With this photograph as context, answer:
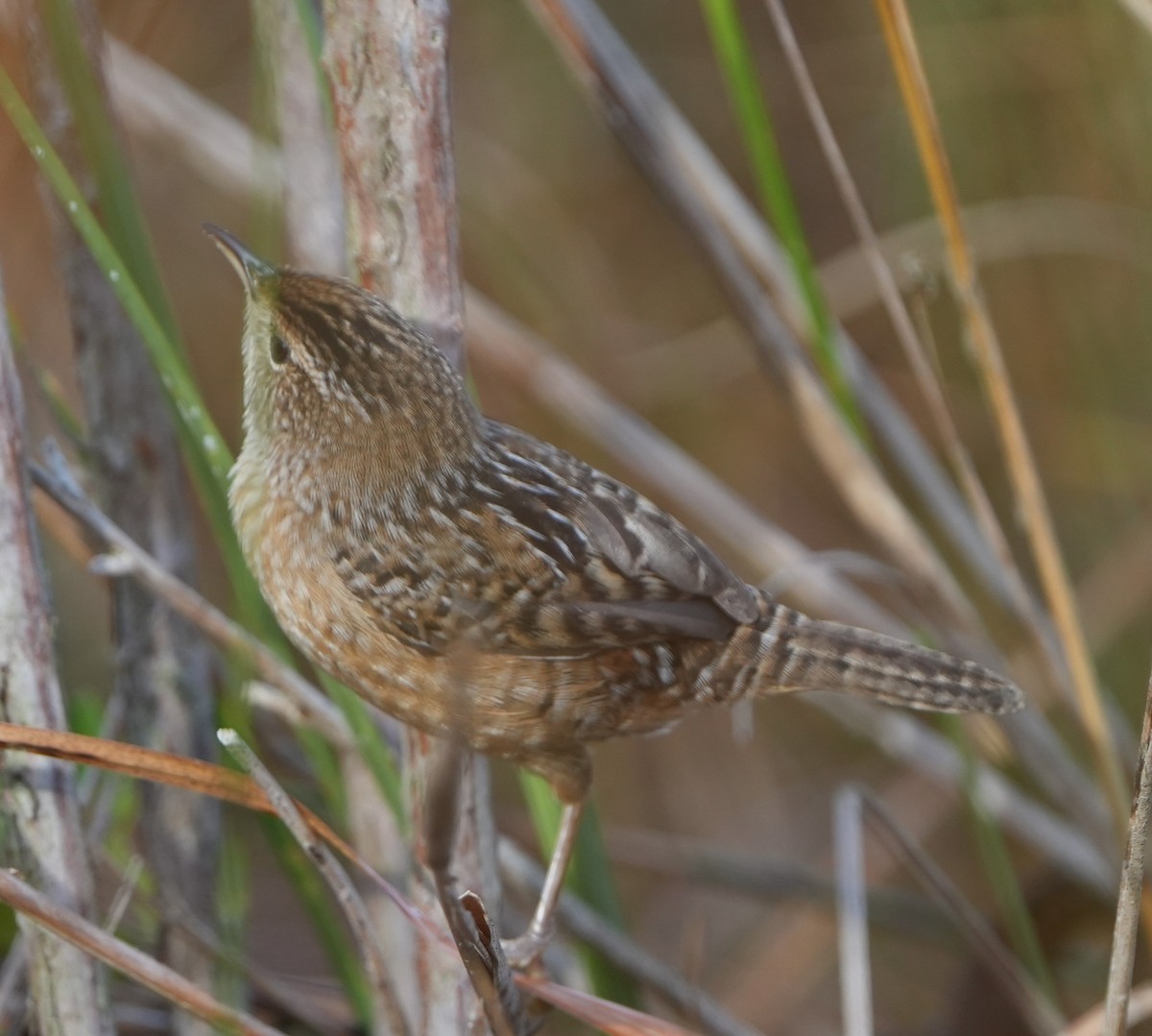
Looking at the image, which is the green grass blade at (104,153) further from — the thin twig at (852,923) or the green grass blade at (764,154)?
the thin twig at (852,923)

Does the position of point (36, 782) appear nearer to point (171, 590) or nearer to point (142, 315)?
point (171, 590)

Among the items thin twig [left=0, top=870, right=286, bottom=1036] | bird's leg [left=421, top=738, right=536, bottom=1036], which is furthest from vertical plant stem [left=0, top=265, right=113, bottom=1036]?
bird's leg [left=421, top=738, right=536, bottom=1036]

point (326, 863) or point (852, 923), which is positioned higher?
point (326, 863)

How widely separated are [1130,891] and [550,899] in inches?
37.5

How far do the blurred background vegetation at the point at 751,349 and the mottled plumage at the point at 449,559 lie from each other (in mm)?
1265

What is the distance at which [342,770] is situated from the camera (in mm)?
2396

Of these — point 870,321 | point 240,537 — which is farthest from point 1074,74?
point 240,537

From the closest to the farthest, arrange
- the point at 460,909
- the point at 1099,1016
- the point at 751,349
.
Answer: the point at 460,909
the point at 1099,1016
the point at 751,349

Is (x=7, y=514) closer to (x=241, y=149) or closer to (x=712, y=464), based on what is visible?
(x=241, y=149)

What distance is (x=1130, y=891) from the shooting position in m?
1.48

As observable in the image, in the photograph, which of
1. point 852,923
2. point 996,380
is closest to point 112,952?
point 852,923

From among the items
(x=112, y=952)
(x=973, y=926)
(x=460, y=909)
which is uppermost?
(x=460, y=909)

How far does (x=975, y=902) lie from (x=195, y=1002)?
361 cm

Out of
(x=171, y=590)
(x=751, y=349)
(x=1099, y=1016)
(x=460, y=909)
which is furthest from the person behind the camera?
(x=751, y=349)
